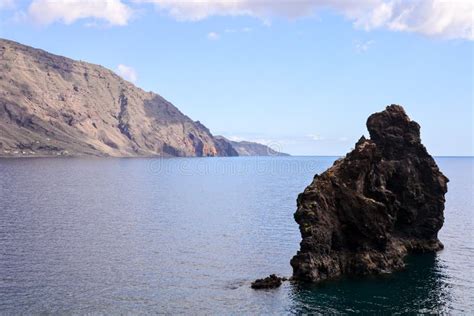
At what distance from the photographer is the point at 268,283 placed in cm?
6831

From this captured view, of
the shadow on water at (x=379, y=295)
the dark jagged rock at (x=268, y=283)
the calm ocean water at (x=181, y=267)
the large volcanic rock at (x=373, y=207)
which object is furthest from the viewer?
the large volcanic rock at (x=373, y=207)

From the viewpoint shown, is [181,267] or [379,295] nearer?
[379,295]

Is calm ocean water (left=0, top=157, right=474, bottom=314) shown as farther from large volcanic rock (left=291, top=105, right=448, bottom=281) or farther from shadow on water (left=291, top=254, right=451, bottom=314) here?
large volcanic rock (left=291, top=105, right=448, bottom=281)

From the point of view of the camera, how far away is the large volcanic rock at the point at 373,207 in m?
73.5

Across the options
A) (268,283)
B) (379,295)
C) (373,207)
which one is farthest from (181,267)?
(373,207)

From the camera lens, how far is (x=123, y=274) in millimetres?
74375

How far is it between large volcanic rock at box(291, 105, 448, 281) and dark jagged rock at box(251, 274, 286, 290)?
3.27 metres

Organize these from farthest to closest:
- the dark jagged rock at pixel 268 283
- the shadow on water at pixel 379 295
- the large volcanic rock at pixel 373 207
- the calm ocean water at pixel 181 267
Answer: the large volcanic rock at pixel 373 207 → the dark jagged rock at pixel 268 283 → the calm ocean water at pixel 181 267 → the shadow on water at pixel 379 295

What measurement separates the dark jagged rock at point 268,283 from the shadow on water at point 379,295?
7.95ft

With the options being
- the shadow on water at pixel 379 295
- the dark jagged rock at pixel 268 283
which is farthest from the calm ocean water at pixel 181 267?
the dark jagged rock at pixel 268 283

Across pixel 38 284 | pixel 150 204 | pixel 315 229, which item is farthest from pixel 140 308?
pixel 150 204

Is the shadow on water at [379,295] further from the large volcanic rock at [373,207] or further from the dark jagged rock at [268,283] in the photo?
the large volcanic rock at [373,207]

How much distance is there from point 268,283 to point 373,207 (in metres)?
20.6

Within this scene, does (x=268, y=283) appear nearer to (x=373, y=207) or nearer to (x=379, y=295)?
(x=379, y=295)
